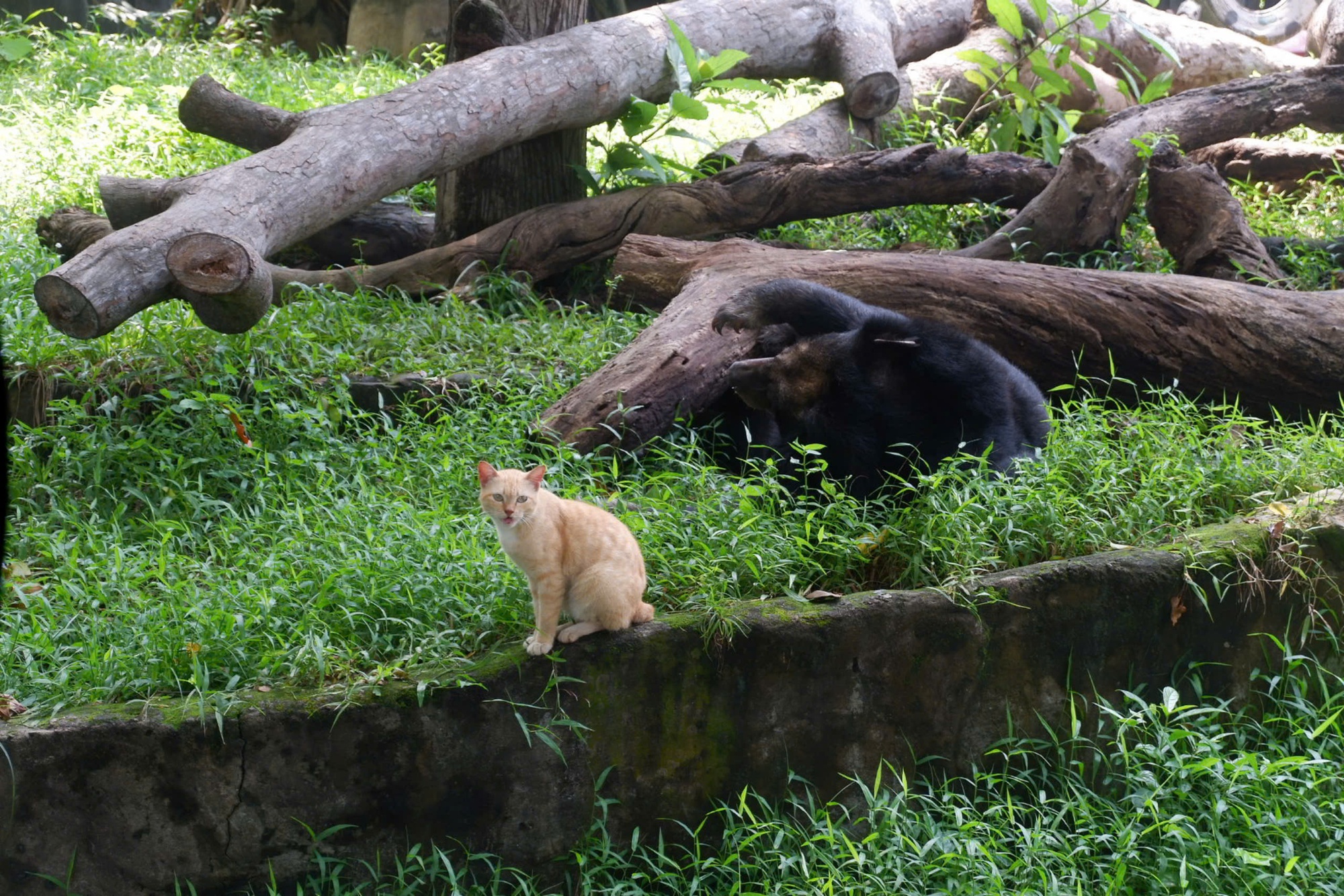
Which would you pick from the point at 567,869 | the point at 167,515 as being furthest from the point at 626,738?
the point at 167,515

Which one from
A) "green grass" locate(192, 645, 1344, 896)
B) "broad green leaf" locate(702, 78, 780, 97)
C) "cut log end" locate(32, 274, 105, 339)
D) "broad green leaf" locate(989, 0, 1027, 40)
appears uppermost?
"broad green leaf" locate(989, 0, 1027, 40)

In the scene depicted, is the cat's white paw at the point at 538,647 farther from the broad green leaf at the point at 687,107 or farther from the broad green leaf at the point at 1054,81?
the broad green leaf at the point at 1054,81

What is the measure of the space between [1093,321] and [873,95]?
11.3 feet

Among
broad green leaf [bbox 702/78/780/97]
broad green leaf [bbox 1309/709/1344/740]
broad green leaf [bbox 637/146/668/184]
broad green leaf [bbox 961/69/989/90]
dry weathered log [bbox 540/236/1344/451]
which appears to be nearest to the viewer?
broad green leaf [bbox 1309/709/1344/740]

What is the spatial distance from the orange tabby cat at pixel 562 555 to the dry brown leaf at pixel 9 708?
51.8 inches

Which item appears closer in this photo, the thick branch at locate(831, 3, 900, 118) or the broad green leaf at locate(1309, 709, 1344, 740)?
the broad green leaf at locate(1309, 709, 1344, 740)

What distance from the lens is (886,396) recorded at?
4.23 metres

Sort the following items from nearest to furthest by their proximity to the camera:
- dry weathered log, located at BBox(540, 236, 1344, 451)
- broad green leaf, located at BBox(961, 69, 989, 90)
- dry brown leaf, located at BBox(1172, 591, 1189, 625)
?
1. dry brown leaf, located at BBox(1172, 591, 1189, 625)
2. dry weathered log, located at BBox(540, 236, 1344, 451)
3. broad green leaf, located at BBox(961, 69, 989, 90)

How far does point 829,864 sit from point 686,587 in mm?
896

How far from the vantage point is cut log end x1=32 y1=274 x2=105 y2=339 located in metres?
4.29

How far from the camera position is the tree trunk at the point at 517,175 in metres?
6.94

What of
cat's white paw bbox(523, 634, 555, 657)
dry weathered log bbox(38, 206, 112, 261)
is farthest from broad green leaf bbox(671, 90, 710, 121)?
cat's white paw bbox(523, 634, 555, 657)

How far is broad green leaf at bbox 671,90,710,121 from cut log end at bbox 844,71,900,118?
155cm

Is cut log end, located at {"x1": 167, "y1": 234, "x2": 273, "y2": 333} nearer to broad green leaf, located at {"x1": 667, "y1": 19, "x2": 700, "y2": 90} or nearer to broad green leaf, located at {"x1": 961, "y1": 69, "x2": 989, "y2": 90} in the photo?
broad green leaf, located at {"x1": 667, "y1": 19, "x2": 700, "y2": 90}
